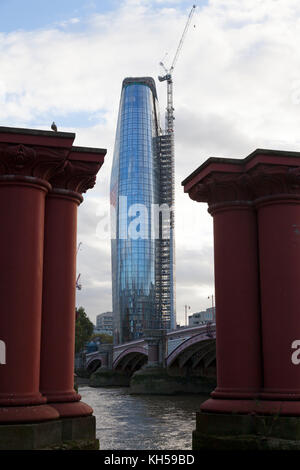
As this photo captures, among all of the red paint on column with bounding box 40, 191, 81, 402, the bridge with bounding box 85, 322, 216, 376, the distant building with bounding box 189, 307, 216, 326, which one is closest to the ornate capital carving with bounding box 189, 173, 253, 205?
the red paint on column with bounding box 40, 191, 81, 402

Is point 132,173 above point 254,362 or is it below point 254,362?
above

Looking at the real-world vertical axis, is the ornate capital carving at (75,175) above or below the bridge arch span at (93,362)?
above

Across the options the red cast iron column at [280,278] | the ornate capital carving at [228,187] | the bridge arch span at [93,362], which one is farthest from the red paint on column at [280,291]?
the bridge arch span at [93,362]

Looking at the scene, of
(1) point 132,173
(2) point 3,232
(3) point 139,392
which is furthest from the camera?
(1) point 132,173

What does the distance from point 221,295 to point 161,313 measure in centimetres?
12555

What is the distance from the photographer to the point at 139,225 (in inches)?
5458

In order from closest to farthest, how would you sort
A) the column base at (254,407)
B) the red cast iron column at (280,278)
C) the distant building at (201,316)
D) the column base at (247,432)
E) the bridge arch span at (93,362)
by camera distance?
1. the column base at (247,432)
2. the column base at (254,407)
3. the red cast iron column at (280,278)
4. the bridge arch span at (93,362)
5. the distant building at (201,316)

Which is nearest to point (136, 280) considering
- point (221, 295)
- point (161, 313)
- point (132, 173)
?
point (161, 313)

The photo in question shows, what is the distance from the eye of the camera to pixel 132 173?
431 feet

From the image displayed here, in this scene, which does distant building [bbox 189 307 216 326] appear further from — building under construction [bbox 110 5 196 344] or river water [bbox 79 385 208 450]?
river water [bbox 79 385 208 450]

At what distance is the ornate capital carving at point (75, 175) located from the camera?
1262cm

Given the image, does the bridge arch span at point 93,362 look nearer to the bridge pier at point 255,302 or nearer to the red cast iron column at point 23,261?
the bridge pier at point 255,302

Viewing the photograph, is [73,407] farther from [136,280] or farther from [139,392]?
[136,280]

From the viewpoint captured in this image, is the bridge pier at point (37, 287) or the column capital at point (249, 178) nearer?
the bridge pier at point (37, 287)
